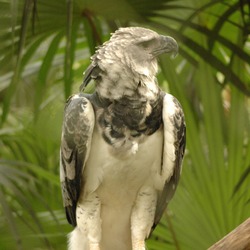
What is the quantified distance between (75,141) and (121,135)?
0.46ft

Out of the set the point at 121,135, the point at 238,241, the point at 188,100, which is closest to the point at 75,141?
the point at 121,135

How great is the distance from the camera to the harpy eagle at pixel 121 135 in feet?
7.39

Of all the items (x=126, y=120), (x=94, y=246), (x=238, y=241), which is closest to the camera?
(x=238, y=241)

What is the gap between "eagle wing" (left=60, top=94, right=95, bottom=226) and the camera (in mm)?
2241

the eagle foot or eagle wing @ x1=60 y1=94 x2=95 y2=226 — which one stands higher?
eagle wing @ x1=60 y1=94 x2=95 y2=226

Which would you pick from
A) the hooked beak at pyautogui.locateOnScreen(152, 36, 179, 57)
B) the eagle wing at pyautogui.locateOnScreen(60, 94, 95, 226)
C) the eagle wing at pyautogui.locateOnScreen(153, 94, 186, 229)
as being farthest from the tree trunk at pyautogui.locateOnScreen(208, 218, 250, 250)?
the hooked beak at pyautogui.locateOnScreen(152, 36, 179, 57)

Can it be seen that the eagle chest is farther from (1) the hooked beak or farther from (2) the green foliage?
(2) the green foliage

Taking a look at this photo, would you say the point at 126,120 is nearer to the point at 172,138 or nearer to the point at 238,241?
the point at 172,138

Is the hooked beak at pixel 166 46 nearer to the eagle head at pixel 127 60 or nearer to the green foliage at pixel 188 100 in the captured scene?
the eagle head at pixel 127 60

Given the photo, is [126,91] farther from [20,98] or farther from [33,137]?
[20,98]

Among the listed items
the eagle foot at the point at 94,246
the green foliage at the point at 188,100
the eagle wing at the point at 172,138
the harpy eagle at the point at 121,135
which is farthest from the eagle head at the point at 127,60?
the eagle foot at the point at 94,246

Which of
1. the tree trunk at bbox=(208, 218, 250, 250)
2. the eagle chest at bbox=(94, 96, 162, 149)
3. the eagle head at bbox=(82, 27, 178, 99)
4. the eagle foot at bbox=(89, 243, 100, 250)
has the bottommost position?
the eagle foot at bbox=(89, 243, 100, 250)

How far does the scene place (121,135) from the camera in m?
2.25

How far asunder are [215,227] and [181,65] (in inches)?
38.7
